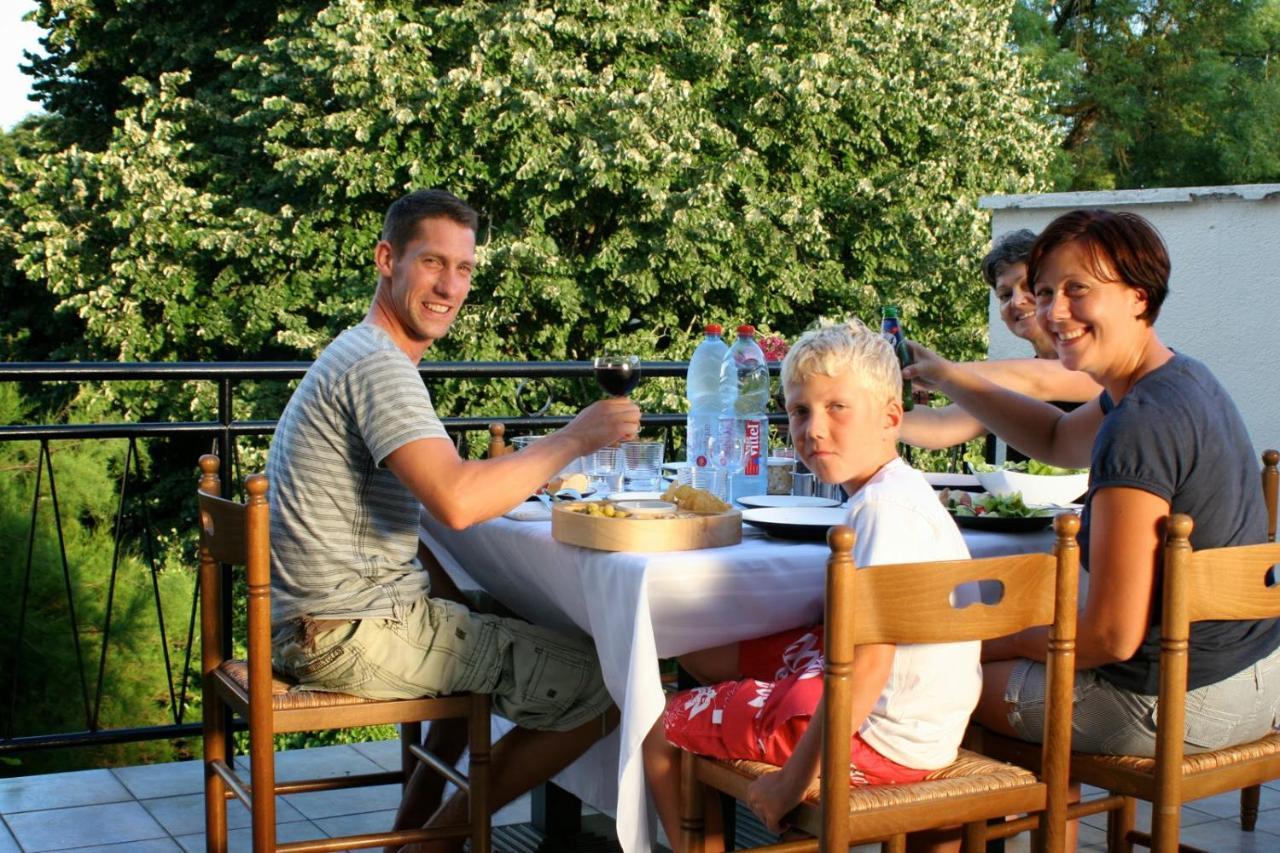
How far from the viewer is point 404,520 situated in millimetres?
2412

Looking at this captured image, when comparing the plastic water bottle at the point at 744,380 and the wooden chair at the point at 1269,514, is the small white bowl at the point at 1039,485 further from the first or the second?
the wooden chair at the point at 1269,514

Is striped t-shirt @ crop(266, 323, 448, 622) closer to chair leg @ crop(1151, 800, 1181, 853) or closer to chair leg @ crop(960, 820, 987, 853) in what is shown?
chair leg @ crop(960, 820, 987, 853)

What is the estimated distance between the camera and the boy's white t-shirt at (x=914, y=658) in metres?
1.84

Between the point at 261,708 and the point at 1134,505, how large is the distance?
1.37 meters

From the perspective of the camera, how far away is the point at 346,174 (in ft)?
40.2

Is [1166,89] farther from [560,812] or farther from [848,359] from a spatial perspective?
[848,359]

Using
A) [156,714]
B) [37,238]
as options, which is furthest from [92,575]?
[37,238]

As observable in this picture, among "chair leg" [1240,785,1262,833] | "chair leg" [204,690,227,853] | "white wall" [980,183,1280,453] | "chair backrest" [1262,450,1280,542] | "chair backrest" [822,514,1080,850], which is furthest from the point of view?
"white wall" [980,183,1280,453]

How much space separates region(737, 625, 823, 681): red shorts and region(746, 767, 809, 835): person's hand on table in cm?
30

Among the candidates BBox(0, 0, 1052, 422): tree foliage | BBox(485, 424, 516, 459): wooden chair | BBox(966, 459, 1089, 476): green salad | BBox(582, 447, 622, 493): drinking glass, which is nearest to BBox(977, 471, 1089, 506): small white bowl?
BBox(966, 459, 1089, 476): green salad

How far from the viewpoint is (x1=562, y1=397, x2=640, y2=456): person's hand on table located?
2.29 meters

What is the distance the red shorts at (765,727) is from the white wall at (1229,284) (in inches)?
188

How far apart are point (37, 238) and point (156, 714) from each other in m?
7.05

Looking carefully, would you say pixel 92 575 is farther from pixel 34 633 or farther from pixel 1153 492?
pixel 1153 492
